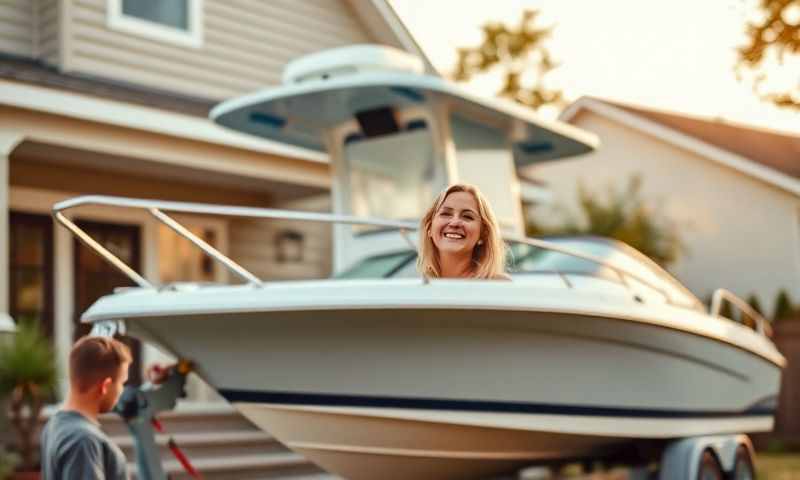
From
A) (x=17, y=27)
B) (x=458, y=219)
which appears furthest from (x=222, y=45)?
(x=458, y=219)

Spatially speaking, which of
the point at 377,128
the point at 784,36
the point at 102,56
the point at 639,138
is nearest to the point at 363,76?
the point at 377,128

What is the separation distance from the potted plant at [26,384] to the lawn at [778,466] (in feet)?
19.5

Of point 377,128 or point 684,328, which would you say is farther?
point 377,128

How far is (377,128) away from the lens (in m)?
7.20

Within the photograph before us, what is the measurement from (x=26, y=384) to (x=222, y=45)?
4.70 meters

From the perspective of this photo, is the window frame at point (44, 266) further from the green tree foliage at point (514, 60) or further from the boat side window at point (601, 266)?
the green tree foliage at point (514, 60)

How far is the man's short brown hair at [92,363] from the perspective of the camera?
11.0 feet

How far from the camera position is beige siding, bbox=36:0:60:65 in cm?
970

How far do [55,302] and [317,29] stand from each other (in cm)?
423

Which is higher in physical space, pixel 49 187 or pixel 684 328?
pixel 49 187

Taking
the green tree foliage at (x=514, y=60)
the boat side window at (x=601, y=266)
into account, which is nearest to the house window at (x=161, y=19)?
the boat side window at (x=601, y=266)

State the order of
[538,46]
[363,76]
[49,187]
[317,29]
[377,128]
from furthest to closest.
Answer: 1. [538,46]
2. [317,29]
3. [49,187]
4. [377,128]
5. [363,76]

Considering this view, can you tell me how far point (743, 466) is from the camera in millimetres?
6699

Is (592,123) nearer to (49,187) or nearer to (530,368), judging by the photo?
(49,187)
